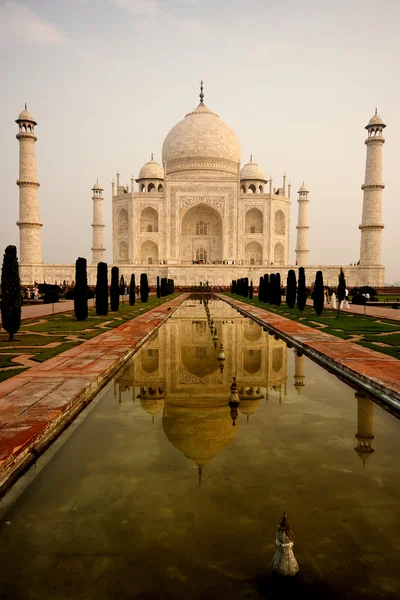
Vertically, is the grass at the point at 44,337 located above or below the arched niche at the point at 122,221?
below

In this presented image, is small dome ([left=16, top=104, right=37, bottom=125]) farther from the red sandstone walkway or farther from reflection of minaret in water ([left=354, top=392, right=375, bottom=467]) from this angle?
reflection of minaret in water ([left=354, top=392, right=375, bottom=467])

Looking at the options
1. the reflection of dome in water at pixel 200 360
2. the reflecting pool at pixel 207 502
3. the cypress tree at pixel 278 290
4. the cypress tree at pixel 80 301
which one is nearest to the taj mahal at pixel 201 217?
the cypress tree at pixel 278 290

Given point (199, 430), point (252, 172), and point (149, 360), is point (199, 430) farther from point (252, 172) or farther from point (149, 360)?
point (252, 172)

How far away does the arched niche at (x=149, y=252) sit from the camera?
128 feet

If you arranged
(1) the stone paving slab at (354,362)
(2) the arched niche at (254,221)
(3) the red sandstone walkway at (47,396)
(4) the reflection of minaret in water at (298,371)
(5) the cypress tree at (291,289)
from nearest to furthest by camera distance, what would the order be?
(3) the red sandstone walkway at (47,396), (1) the stone paving slab at (354,362), (4) the reflection of minaret in water at (298,371), (5) the cypress tree at (291,289), (2) the arched niche at (254,221)

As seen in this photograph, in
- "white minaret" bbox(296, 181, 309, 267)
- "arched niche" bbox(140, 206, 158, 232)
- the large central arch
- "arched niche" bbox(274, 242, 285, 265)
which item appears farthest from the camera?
"white minaret" bbox(296, 181, 309, 267)

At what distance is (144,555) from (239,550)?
0.43m

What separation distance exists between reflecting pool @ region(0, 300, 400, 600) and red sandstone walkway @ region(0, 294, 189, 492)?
140 millimetres

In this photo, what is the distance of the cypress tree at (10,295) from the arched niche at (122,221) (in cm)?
3072

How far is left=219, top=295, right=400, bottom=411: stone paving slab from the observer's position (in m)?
4.40

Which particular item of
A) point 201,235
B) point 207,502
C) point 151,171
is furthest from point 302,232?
point 207,502

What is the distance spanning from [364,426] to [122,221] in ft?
123

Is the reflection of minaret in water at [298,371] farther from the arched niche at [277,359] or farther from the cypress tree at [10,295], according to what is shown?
the cypress tree at [10,295]

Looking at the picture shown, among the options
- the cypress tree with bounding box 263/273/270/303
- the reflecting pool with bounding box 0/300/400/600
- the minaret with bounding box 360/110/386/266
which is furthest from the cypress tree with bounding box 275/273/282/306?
the minaret with bounding box 360/110/386/266
